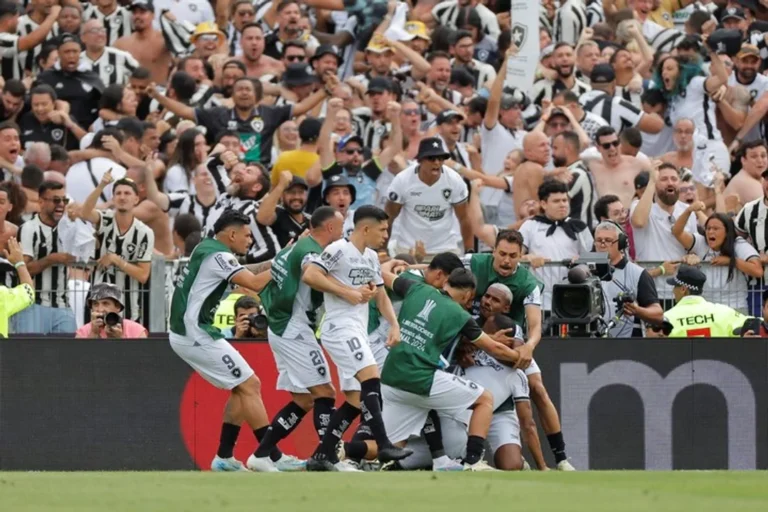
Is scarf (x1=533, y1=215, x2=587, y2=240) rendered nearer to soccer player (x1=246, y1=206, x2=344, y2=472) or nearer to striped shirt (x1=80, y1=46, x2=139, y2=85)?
soccer player (x1=246, y1=206, x2=344, y2=472)

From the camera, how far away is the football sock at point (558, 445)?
1466 cm

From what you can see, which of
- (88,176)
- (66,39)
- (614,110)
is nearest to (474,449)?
(88,176)

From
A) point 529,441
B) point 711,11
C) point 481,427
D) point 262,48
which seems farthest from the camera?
point 711,11

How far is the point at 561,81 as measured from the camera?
20953 millimetres

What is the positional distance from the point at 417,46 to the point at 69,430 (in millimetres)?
7822

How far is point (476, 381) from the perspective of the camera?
578 inches

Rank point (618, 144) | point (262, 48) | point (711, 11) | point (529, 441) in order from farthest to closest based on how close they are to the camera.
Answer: point (711, 11), point (262, 48), point (618, 144), point (529, 441)

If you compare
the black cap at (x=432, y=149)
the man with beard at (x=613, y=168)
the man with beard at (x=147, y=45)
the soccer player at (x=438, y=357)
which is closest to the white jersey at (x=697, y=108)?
the man with beard at (x=613, y=168)

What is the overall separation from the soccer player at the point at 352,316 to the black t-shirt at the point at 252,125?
5.74m

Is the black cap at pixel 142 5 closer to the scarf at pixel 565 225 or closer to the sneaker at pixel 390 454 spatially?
the scarf at pixel 565 225

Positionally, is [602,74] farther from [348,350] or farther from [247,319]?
[348,350]

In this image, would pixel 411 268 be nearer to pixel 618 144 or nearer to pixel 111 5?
pixel 618 144

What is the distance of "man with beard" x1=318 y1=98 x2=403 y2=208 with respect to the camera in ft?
60.5

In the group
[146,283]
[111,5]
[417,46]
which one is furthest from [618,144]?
[111,5]
